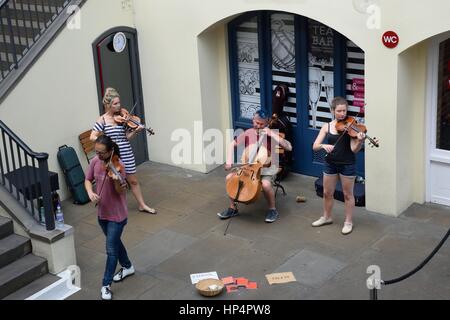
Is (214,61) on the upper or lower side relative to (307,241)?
upper

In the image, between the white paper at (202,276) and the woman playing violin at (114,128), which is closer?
the white paper at (202,276)

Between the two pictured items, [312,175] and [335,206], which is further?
[312,175]

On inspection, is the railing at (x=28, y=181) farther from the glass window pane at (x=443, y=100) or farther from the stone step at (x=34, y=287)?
the glass window pane at (x=443, y=100)

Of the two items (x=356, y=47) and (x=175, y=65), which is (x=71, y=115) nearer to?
(x=175, y=65)

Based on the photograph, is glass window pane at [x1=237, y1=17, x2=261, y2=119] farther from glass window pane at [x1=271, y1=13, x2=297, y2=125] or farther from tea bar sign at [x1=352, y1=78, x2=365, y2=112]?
tea bar sign at [x1=352, y1=78, x2=365, y2=112]

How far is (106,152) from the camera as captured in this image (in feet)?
22.7

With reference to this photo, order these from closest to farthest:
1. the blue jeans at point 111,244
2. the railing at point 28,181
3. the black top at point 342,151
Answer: the blue jeans at point 111,244, the railing at point 28,181, the black top at point 342,151

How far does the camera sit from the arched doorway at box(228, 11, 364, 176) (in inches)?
371

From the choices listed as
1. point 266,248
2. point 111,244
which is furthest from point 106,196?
point 266,248

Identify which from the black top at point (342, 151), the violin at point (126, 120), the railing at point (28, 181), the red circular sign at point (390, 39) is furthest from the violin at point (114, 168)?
the red circular sign at point (390, 39)

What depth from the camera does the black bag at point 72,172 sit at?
382 inches

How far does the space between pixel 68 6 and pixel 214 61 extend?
6.89 feet

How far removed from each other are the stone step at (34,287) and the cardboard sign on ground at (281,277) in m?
2.16

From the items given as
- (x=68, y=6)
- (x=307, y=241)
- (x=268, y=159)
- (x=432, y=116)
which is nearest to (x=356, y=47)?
(x=432, y=116)
